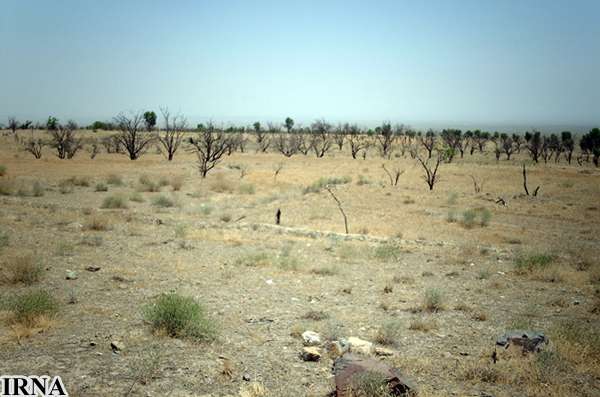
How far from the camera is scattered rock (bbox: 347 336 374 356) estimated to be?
669 cm

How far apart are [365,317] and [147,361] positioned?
413cm

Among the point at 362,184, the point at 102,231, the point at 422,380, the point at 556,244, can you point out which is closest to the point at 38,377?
the point at 422,380

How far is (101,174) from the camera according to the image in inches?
1313

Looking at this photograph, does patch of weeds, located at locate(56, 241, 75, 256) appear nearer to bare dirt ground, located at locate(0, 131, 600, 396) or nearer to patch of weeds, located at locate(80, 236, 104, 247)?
bare dirt ground, located at locate(0, 131, 600, 396)

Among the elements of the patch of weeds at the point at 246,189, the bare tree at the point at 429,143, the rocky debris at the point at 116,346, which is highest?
the bare tree at the point at 429,143

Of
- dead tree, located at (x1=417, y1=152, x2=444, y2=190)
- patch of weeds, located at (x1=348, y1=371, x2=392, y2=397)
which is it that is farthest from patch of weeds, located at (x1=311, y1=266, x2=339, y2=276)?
dead tree, located at (x1=417, y1=152, x2=444, y2=190)

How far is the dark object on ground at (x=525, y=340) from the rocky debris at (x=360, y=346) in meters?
2.05

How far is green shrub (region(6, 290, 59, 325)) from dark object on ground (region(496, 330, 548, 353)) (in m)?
7.35

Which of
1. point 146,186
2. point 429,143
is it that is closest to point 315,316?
point 146,186

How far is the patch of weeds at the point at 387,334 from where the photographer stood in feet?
24.1

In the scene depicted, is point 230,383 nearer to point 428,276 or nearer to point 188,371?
point 188,371

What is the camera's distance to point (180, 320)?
711cm

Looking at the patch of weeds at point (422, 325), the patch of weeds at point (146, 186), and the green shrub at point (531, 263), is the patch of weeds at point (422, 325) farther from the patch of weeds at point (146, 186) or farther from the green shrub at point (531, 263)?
the patch of weeds at point (146, 186)

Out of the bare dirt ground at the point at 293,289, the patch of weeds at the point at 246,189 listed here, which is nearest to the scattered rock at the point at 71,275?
the bare dirt ground at the point at 293,289
